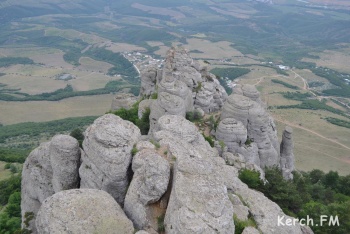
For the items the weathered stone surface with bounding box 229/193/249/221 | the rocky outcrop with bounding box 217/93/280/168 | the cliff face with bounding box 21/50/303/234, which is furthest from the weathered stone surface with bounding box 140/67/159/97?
the weathered stone surface with bounding box 229/193/249/221

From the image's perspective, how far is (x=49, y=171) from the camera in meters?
34.8

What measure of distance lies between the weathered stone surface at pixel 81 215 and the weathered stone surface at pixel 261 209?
9.17 metres

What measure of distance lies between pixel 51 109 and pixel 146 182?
152422 millimetres

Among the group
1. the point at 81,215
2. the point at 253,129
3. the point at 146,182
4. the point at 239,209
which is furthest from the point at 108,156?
the point at 253,129

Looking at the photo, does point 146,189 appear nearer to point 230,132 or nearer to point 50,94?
point 230,132

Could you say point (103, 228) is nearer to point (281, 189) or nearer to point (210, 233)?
point (210, 233)

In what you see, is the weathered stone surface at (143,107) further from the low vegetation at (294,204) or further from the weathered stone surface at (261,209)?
the weathered stone surface at (261,209)

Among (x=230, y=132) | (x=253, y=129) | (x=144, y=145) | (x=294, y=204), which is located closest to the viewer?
(x=144, y=145)

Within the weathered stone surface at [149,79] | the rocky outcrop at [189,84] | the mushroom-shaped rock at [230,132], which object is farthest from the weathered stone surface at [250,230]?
the weathered stone surface at [149,79]

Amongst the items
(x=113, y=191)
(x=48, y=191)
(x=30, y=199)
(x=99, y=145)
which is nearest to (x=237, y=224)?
(x=113, y=191)

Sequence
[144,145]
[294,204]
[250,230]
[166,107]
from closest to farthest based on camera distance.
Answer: [250,230], [144,145], [294,204], [166,107]

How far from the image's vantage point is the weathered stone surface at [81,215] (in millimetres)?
21688

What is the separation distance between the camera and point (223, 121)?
43094 mm

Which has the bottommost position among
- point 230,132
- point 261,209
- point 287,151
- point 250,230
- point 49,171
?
point 287,151
